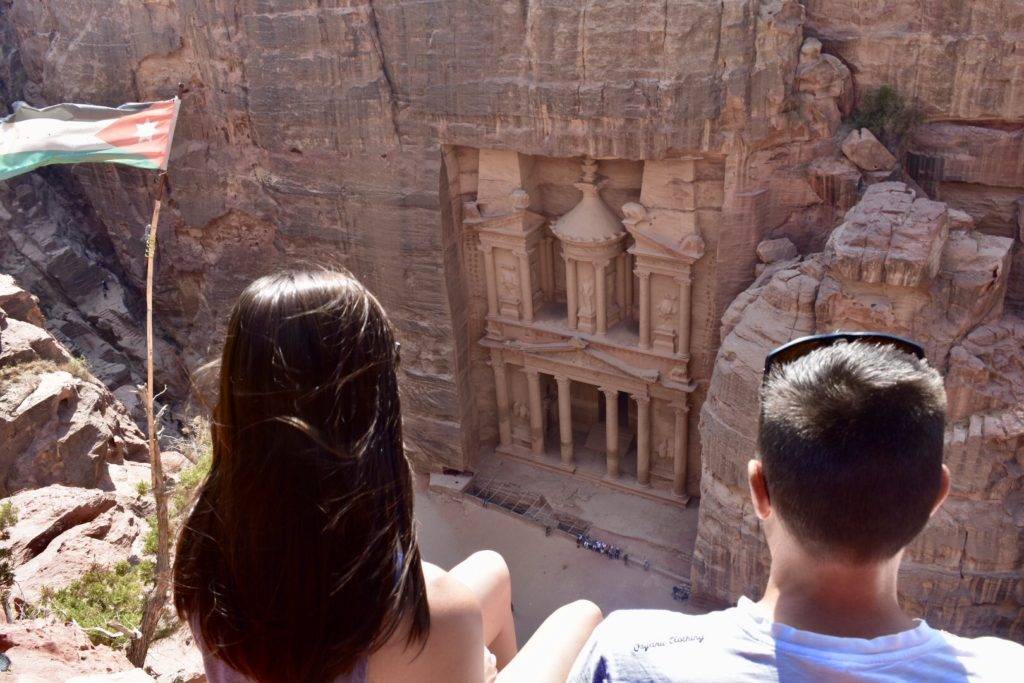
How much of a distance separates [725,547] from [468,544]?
5.22 meters

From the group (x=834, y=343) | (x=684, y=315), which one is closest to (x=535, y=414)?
(x=684, y=315)

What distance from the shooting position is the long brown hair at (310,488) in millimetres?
2072

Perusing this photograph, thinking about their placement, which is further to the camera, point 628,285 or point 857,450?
point 628,285

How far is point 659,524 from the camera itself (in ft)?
46.5

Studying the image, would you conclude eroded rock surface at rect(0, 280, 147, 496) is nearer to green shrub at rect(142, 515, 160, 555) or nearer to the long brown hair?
green shrub at rect(142, 515, 160, 555)

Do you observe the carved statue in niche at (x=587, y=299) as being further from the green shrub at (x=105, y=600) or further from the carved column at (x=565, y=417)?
the green shrub at (x=105, y=600)

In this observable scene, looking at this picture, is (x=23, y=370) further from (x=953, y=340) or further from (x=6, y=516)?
(x=953, y=340)

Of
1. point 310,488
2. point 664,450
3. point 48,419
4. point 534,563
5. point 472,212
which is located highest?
point 310,488

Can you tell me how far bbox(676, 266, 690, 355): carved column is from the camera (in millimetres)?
13047

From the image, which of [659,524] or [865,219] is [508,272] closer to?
→ [659,524]

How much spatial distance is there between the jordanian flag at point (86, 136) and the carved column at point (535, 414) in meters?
7.17

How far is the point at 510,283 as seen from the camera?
14828 millimetres

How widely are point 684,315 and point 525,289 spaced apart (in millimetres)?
2825

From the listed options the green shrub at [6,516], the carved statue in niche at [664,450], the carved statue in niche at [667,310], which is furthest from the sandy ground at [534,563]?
the green shrub at [6,516]
